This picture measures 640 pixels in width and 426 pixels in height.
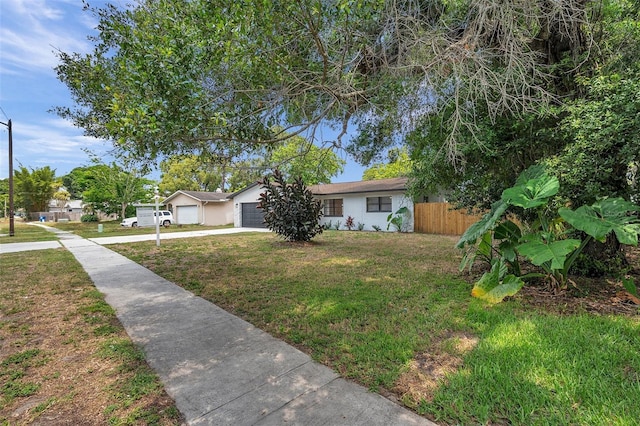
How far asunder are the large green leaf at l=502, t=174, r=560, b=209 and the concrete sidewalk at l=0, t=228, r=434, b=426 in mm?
3066

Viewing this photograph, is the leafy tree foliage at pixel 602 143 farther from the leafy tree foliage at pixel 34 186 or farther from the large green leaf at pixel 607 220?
the leafy tree foliage at pixel 34 186

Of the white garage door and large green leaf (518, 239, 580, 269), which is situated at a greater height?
the white garage door

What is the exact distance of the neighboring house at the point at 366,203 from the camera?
51.6 feet

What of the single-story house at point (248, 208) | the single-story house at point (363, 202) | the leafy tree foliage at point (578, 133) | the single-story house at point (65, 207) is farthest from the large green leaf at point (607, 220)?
the single-story house at point (65, 207)

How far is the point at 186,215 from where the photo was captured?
27562 millimetres

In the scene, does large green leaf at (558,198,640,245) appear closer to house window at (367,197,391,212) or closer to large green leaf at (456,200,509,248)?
large green leaf at (456,200,509,248)

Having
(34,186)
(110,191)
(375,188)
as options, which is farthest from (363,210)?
(34,186)

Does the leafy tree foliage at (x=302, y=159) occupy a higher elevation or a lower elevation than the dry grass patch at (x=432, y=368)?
higher

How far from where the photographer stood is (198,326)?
12.8ft

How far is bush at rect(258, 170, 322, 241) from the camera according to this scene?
10961 millimetres

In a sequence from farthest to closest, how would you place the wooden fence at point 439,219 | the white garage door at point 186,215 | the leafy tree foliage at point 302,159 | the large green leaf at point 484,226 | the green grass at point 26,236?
the white garage door at point 186,215, the green grass at point 26,236, the wooden fence at point 439,219, the leafy tree foliage at point 302,159, the large green leaf at point 484,226

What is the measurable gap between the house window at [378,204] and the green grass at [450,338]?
9.85 m

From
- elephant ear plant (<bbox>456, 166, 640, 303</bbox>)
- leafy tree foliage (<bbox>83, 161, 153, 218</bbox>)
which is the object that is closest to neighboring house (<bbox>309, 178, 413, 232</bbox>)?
elephant ear plant (<bbox>456, 166, 640, 303</bbox>)

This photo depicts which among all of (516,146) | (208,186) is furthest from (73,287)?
(208,186)
